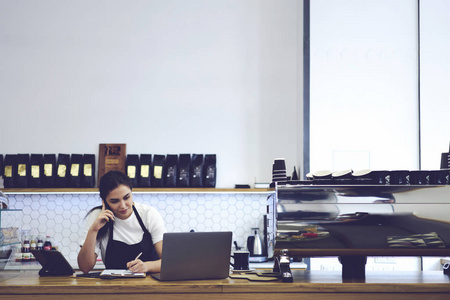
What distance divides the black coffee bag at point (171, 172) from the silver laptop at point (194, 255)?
6.19ft

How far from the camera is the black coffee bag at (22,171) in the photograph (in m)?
4.14

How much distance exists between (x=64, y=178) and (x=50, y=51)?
1.11 meters

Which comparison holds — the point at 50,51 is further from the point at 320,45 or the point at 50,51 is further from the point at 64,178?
the point at 320,45

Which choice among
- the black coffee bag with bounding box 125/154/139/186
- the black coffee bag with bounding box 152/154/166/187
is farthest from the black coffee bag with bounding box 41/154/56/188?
the black coffee bag with bounding box 152/154/166/187

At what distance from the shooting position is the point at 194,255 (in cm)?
227

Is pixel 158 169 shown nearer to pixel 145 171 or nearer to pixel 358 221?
pixel 145 171

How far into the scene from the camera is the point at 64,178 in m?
4.16

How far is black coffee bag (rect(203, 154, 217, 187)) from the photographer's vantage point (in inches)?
166

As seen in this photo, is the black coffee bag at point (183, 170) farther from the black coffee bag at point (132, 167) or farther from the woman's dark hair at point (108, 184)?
the woman's dark hair at point (108, 184)

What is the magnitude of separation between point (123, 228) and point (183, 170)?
1.21 meters

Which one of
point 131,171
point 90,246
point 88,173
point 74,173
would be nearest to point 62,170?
point 74,173

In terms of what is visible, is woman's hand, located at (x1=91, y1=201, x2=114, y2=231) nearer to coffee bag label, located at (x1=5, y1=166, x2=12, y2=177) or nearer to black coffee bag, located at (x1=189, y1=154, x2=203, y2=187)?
black coffee bag, located at (x1=189, y1=154, x2=203, y2=187)

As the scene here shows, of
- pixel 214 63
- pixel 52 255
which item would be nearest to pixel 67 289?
pixel 52 255

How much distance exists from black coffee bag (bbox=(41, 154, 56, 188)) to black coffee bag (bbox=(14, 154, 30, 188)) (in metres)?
0.13
